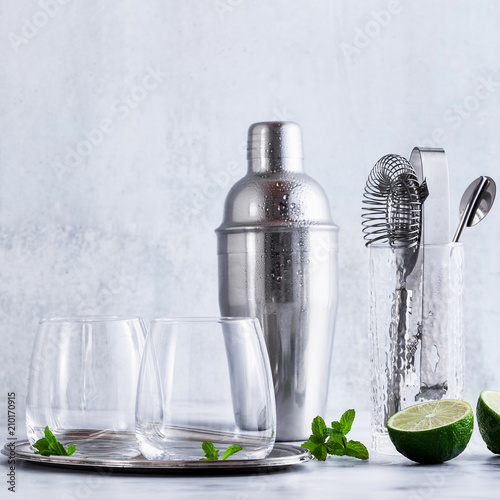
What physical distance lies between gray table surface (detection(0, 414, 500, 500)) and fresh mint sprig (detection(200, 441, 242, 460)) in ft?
0.07

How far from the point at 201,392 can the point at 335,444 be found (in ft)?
0.70

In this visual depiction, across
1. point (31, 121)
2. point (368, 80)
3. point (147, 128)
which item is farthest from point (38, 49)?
point (368, 80)

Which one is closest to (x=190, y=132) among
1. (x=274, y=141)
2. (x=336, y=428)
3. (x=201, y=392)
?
(x=274, y=141)

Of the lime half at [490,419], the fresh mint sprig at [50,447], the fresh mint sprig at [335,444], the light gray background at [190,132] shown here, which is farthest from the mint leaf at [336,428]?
the light gray background at [190,132]

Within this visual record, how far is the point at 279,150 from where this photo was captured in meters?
0.93

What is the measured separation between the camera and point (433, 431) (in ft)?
2.37

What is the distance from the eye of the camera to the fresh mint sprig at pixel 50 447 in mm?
674

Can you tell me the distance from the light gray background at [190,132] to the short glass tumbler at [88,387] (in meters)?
0.69

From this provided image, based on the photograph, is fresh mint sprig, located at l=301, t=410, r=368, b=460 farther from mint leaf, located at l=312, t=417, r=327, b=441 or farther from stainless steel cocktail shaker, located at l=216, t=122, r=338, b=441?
stainless steel cocktail shaker, located at l=216, t=122, r=338, b=441

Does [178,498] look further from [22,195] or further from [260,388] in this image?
[22,195]

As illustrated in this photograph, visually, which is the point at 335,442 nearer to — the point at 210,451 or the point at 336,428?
the point at 336,428

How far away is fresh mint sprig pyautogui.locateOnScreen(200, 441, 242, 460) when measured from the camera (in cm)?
62

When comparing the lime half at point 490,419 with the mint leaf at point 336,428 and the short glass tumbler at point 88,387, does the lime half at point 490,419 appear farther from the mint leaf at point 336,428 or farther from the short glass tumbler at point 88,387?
the short glass tumbler at point 88,387

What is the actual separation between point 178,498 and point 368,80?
103 centimetres
